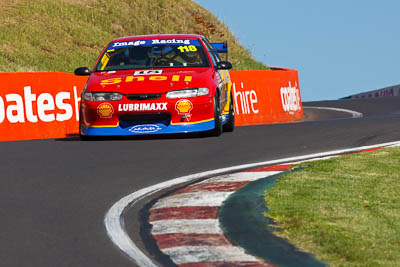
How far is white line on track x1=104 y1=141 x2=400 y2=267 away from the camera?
5488mm

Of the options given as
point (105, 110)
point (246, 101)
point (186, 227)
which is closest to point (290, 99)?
point (246, 101)

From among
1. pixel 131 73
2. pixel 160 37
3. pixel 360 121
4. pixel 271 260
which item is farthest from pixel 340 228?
pixel 360 121

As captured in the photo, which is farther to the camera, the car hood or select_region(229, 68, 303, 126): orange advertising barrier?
select_region(229, 68, 303, 126): orange advertising barrier

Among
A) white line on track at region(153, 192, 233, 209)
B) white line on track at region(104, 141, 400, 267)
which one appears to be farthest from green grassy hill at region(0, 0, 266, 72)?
white line on track at region(153, 192, 233, 209)

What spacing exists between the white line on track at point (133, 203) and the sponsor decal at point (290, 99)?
11481mm

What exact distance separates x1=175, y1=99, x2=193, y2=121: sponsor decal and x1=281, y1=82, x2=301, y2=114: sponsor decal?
10.2 meters

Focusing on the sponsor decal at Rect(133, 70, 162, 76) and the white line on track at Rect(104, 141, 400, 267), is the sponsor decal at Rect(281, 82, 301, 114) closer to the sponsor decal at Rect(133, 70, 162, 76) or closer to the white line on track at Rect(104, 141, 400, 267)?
the sponsor decal at Rect(133, 70, 162, 76)

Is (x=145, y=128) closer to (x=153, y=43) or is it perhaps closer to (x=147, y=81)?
(x=147, y=81)

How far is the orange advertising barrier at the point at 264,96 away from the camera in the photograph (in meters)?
19.6

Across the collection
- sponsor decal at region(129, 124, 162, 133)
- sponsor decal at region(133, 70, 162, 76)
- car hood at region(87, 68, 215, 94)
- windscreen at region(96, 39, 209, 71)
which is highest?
windscreen at region(96, 39, 209, 71)

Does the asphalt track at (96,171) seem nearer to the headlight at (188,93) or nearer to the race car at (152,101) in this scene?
the race car at (152,101)

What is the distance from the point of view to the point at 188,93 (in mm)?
12625

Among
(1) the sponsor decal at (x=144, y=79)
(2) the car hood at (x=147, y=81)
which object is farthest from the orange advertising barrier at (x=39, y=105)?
(1) the sponsor decal at (x=144, y=79)

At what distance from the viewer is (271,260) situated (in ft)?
16.9
